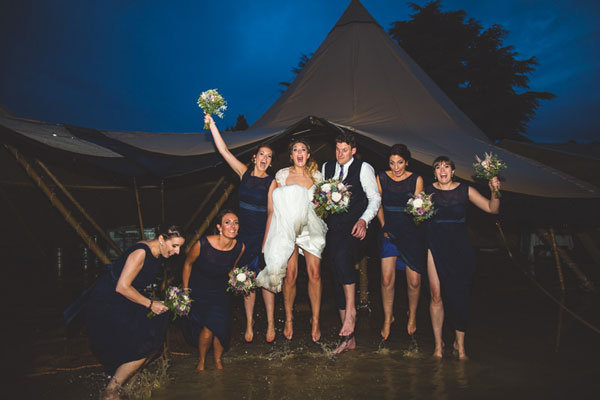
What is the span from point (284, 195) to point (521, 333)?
11.7 ft

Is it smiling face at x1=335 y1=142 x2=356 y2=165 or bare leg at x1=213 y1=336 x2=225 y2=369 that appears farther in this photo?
smiling face at x1=335 y1=142 x2=356 y2=165

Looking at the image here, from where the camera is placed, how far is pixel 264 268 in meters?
4.18

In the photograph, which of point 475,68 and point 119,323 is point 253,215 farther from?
point 475,68

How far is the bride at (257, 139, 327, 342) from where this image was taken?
4027 millimetres

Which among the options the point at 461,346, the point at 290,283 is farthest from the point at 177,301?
the point at 461,346

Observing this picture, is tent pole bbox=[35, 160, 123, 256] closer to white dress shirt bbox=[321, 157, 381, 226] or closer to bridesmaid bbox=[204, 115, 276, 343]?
bridesmaid bbox=[204, 115, 276, 343]

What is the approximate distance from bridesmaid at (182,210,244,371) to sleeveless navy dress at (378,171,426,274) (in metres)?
1.69

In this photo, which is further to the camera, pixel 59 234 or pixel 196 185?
pixel 59 234

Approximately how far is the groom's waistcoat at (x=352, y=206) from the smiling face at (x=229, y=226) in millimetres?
1043

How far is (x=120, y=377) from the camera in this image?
287 cm

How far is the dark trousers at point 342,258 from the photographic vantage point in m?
4.02

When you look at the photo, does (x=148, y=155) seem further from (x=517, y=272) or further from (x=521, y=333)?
(x=517, y=272)

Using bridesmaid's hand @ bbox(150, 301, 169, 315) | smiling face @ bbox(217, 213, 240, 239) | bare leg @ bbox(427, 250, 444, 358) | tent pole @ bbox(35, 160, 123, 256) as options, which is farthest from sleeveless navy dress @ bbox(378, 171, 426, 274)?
tent pole @ bbox(35, 160, 123, 256)

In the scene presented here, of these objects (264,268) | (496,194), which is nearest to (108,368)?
(264,268)
